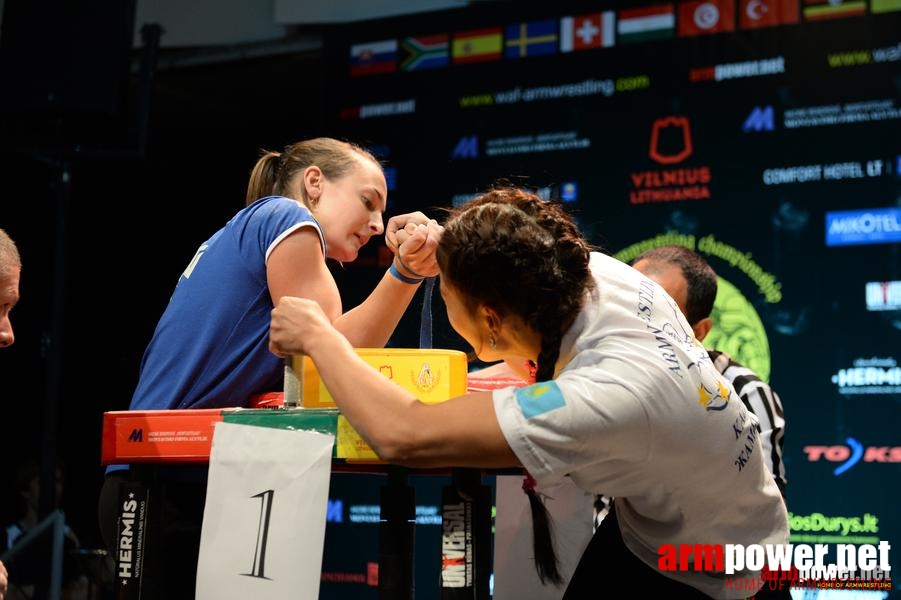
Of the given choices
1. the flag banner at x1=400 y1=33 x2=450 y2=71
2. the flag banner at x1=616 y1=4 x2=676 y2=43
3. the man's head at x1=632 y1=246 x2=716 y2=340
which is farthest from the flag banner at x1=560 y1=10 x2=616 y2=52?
the man's head at x1=632 y1=246 x2=716 y2=340

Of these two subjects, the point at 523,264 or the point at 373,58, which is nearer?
the point at 523,264

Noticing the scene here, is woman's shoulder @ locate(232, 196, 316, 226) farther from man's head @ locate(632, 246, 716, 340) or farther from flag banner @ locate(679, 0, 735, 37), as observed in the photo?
flag banner @ locate(679, 0, 735, 37)

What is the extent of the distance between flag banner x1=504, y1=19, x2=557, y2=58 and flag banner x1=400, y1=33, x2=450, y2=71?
344mm

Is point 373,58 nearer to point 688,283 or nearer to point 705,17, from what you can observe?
point 705,17

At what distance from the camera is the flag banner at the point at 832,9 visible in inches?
175

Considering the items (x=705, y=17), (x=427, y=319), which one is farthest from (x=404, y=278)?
(x=705, y=17)

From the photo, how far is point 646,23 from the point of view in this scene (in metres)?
4.86

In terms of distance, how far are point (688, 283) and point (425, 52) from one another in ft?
8.87

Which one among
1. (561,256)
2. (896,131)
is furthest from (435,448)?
(896,131)

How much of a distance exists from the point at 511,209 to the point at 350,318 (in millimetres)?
573

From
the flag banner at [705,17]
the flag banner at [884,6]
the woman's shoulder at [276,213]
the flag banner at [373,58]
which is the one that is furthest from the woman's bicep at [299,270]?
the flag banner at [373,58]

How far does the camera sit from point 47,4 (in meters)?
4.97

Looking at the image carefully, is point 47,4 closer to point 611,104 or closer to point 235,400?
point 611,104

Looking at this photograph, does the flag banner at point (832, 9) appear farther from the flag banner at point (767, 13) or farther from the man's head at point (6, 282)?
the man's head at point (6, 282)
